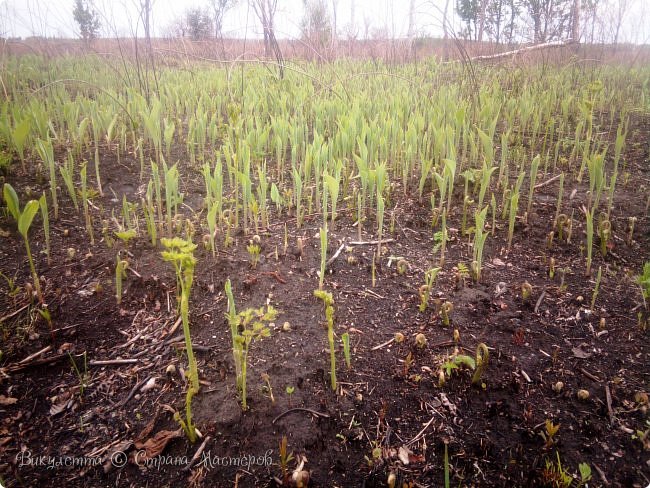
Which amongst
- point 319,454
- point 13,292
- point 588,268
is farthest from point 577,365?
point 13,292

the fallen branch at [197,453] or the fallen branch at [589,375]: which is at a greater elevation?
the fallen branch at [589,375]

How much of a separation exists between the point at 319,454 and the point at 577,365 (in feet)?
2.69

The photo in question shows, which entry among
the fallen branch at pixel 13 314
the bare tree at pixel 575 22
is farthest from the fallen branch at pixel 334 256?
the bare tree at pixel 575 22

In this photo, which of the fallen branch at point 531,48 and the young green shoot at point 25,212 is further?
the fallen branch at point 531,48

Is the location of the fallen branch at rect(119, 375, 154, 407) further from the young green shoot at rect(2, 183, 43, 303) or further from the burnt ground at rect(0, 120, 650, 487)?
the young green shoot at rect(2, 183, 43, 303)

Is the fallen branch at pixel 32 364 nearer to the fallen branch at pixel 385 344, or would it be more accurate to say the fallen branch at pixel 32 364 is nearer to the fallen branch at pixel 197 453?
the fallen branch at pixel 197 453

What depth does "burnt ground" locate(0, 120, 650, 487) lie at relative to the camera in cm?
89

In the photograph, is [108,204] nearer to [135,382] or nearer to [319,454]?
[135,382]

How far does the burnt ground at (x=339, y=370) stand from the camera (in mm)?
886

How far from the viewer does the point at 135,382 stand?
3.65 ft

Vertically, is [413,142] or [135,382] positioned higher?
[413,142]

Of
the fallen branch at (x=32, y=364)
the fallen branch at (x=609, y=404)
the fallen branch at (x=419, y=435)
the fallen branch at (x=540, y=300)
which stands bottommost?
the fallen branch at (x=419, y=435)

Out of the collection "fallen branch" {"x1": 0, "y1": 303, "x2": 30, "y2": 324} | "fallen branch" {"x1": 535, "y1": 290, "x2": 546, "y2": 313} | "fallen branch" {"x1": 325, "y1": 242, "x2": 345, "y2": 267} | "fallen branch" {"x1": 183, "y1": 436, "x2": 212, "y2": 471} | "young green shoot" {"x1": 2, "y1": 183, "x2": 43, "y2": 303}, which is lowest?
"fallen branch" {"x1": 183, "y1": 436, "x2": 212, "y2": 471}

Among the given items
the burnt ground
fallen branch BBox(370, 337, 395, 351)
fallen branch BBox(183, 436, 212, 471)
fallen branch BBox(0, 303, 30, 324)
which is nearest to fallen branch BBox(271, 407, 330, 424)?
the burnt ground
